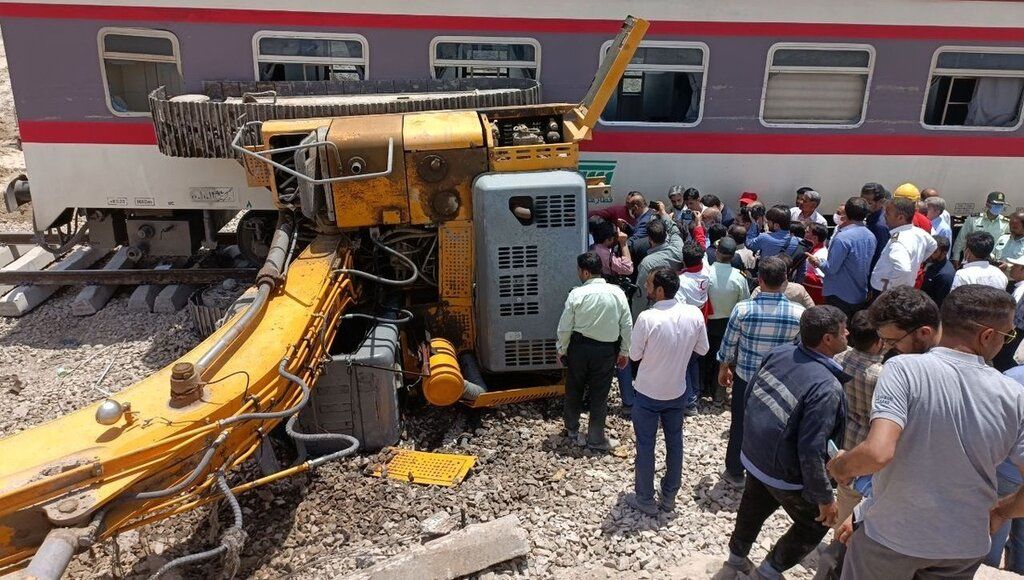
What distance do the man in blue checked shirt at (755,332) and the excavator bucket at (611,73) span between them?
2.04 meters

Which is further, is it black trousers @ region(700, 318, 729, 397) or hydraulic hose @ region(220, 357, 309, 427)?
black trousers @ region(700, 318, 729, 397)

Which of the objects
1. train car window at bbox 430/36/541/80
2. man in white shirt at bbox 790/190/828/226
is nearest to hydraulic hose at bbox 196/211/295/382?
train car window at bbox 430/36/541/80

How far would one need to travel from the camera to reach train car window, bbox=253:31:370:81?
666cm

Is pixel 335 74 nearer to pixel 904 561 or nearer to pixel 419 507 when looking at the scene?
pixel 419 507

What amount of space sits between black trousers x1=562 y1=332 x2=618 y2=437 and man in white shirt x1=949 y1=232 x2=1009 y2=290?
2505 mm

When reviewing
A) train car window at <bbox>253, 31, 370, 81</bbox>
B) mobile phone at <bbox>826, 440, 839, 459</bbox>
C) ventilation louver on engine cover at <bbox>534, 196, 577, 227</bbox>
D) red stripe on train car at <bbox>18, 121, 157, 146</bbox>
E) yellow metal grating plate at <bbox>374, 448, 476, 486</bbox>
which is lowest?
yellow metal grating plate at <bbox>374, 448, 476, 486</bbox>

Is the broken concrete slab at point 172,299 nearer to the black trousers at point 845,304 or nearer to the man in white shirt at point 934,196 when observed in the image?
the black trousers at point 845,304

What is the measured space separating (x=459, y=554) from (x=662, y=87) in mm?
5413

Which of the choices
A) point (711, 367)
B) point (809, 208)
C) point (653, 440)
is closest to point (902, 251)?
point (809, 208)

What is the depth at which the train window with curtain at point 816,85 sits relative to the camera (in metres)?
7.11

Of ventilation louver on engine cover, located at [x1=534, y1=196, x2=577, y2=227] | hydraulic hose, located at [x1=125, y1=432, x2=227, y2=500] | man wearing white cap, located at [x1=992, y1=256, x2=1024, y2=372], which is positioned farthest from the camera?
ventilation louver on engine cover, located at [x1=534, y1=196, x2=577, y2=227]

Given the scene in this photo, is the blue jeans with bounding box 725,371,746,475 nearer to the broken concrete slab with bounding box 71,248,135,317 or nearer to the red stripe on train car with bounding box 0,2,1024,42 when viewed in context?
the red stripe on train car with bounding box 0,2,1024,42

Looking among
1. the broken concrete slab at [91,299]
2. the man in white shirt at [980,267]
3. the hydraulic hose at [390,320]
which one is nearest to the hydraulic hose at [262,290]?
the hydraulic hose at [390,320]

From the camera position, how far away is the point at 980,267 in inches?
188
